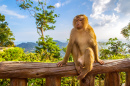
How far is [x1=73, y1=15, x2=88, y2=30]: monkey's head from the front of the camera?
6.50ft

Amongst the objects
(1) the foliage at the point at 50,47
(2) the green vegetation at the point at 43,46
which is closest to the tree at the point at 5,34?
(2) the green vegetation at the point at 43,46

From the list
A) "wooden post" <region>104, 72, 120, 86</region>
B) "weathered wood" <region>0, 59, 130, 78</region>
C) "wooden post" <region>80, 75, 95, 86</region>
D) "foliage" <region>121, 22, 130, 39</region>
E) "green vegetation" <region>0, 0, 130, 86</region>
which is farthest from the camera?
"foliage" <region>121, 22, 130, 39</region>

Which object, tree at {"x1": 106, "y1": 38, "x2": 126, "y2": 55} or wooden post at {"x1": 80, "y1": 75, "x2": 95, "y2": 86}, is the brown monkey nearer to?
wooden post at {"x1": 80, "y1": 75, "x2": 95, "y2": 86}

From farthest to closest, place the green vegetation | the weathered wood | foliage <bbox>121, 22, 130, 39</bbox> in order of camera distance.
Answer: foliage <bbox>121, 22, 130, 39</bbox> → the green vegetation → the weathered wood

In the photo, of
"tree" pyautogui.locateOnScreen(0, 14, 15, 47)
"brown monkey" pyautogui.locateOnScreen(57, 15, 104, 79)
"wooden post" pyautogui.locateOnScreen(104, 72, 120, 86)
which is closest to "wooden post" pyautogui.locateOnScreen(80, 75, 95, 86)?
"brown monkey" pyautogui.locateOnScreen(57, 15, 104, 79)

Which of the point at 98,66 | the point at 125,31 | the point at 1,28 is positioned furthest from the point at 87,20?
the point at 1,28

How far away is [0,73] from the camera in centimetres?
145

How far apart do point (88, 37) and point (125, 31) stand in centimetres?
1140

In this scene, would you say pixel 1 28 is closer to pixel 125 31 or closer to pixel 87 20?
pixel 125 31

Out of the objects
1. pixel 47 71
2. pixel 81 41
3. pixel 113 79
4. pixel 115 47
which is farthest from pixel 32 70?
pixel 115 47

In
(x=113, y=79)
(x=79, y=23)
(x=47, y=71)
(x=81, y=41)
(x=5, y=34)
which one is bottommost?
(x=113, y=79)

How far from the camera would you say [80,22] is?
1.99m

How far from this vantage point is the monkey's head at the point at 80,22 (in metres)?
1.98

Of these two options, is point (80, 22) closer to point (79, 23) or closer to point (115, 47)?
point (79, 23)
